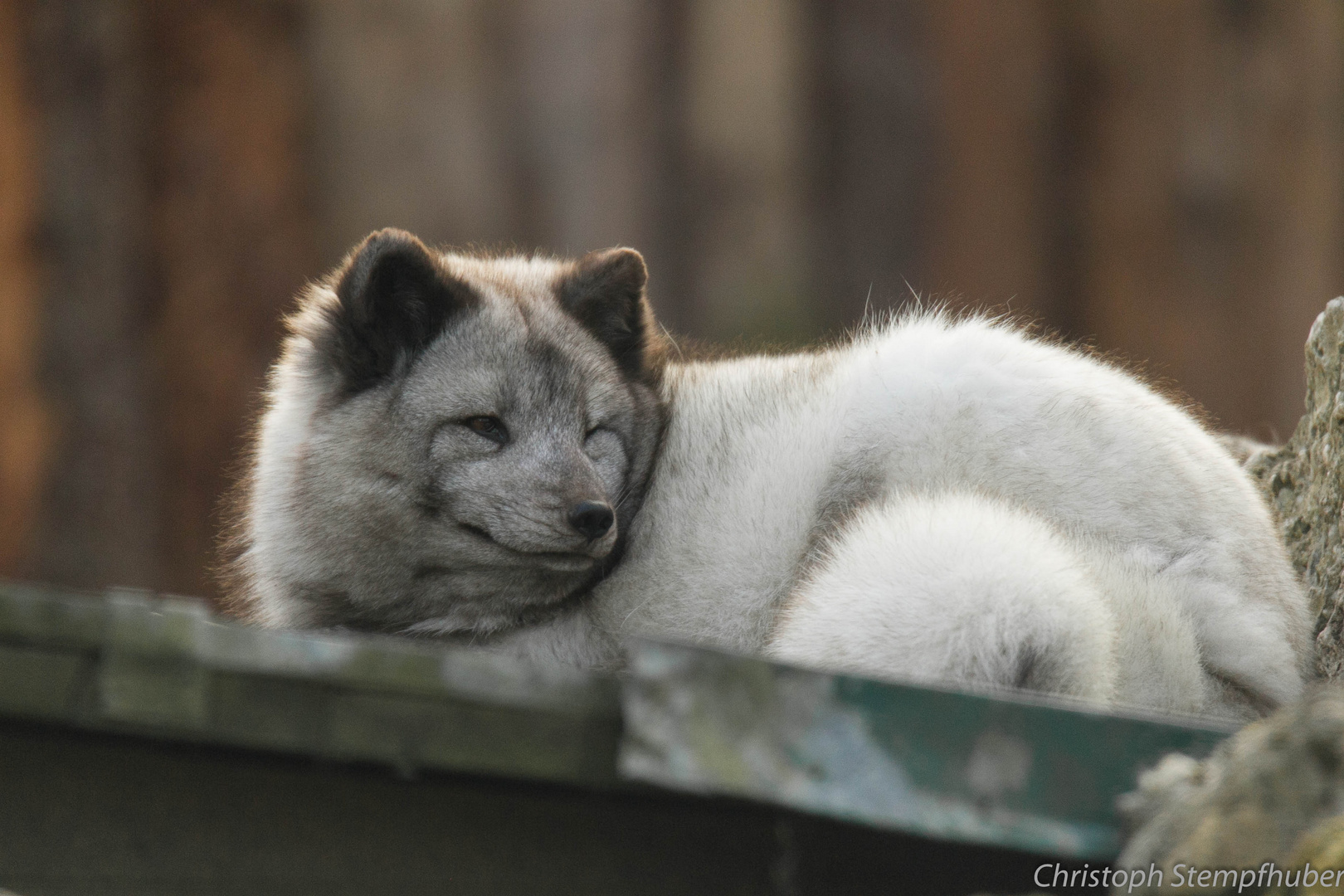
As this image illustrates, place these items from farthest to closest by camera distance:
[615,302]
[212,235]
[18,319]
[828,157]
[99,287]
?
1. [828,157]
2. [212,235]
3. [99,287]
4. [18,319]
5. [615,302]

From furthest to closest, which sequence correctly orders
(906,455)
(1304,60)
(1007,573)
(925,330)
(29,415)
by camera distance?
(1304,60), (29,415), (925,330), (906,455), (1007,573)

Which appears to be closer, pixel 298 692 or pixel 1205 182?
pixel 298 692

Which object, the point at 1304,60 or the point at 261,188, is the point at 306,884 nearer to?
the point at 261,188

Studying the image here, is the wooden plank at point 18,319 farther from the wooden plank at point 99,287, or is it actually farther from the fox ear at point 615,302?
the fox ear at point 615,302

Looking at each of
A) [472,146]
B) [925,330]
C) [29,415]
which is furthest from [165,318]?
[925,330]

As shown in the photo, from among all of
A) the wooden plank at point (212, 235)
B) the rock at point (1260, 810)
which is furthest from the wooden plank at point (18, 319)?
the rock at point (1260, 810)

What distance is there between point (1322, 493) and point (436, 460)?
2.22m

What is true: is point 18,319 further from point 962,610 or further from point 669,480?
point 962,610

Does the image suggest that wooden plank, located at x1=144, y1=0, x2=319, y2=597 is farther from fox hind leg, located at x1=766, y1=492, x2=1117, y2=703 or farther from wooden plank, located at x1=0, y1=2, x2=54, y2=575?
fox hind leg, located at x1=766, y1=492, x2=1117, y2=703

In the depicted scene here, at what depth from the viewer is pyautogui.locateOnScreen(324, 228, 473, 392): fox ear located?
2.82 metres

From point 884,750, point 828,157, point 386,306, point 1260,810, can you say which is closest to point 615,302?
point 386,306

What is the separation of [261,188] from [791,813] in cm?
570

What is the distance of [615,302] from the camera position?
3.22 meters

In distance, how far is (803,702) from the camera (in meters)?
1.61
